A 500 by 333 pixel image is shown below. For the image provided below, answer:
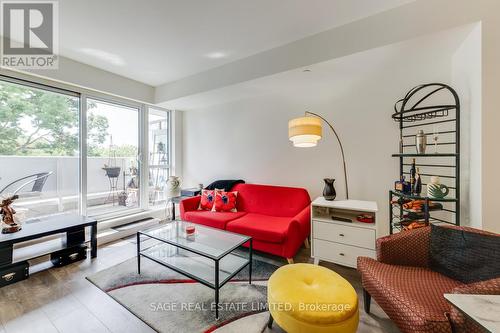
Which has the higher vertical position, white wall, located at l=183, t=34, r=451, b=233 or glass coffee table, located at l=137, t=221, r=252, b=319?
white wall, located at l=183, t=34, r=451, b=233

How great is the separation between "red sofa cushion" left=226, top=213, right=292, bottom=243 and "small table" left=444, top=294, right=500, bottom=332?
4.78 ft

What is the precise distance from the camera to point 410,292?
4.11ft

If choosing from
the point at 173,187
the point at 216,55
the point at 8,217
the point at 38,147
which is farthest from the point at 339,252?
the point at 38,147

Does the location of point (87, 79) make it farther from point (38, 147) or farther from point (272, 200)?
point (272, 200)

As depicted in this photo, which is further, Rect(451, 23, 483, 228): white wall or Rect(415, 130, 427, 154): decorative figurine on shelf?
Rect(415, 130, 427, 154): decorative figurine on shelf

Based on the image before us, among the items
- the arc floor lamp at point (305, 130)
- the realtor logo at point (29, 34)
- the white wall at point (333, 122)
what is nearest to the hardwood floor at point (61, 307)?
the arc floor lamp at point (305, 130)

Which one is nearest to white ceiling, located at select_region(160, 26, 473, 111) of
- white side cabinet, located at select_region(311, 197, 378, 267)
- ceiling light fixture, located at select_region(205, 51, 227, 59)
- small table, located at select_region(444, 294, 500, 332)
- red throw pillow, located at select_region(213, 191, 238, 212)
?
ceiling light fixture, located at select_region(205, 51, 227, 59)

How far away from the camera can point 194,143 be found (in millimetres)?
4312

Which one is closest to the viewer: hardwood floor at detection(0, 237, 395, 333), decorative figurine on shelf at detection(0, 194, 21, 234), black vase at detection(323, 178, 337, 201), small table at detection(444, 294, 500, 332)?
small table at detection(444, 294, 500, 332)

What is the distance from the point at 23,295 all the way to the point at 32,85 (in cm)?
253

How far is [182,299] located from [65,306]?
3.12 ft

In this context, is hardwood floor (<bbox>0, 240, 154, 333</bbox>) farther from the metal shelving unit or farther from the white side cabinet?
the metal shelving unit

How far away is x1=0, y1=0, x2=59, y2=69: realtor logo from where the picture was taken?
6.38ft

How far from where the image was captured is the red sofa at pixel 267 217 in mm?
2270
